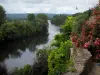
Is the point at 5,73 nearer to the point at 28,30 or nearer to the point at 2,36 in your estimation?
the point at 2,36

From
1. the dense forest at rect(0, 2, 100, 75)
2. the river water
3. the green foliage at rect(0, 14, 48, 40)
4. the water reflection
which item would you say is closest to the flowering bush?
the dense forest at rect(0, 2, 100, 75)

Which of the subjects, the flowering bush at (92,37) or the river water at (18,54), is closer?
the flowering bush at (92,37)

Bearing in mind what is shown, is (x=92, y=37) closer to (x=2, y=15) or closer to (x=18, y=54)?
(x=18, y=54)

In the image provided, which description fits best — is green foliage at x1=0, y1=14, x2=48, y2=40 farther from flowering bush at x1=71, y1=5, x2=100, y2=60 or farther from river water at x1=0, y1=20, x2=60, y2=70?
flowering bush at x1=71, y1=5, x2=100, y2=60

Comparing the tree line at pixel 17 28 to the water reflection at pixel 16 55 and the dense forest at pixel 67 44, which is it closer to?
the dense forest at pixel 67 44

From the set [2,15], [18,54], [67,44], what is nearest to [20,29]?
[2,15]

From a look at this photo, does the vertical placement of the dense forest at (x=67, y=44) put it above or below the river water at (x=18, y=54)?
above

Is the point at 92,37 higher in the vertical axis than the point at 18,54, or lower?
higher

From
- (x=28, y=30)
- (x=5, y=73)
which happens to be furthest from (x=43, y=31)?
(x=5, y=73)

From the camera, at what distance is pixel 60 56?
41.8ft

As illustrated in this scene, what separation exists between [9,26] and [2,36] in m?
6.69

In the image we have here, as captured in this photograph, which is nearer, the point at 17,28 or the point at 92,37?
the point at 92,37

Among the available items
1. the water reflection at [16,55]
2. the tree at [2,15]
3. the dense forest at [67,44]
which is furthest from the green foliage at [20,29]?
the water reflection at [16,55]

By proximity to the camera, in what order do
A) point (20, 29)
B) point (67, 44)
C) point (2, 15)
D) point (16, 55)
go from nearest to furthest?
1. point (67, 44)
2. point (16, 55)
3. point (2, 15)
4. point (20, 29)
